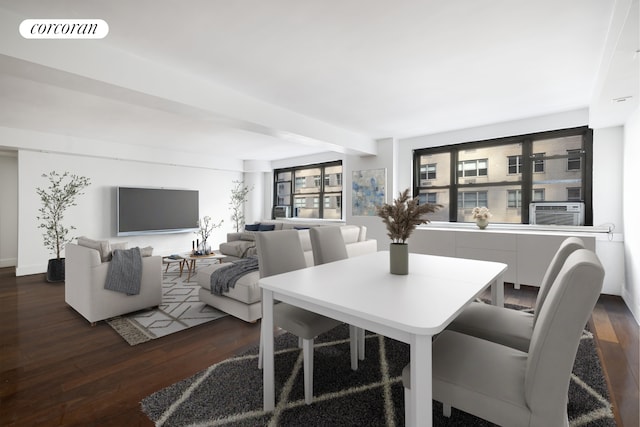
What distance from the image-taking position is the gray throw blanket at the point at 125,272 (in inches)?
116

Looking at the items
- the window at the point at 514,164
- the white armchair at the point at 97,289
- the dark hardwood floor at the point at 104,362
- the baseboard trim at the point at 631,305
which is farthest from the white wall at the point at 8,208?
the baseboard trim at the point at 631,305

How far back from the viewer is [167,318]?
10.0 ft

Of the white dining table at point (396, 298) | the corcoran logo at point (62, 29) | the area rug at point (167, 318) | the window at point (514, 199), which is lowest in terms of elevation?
the area rug at point (167, 318)

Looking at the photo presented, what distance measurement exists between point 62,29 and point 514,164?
18.1ft

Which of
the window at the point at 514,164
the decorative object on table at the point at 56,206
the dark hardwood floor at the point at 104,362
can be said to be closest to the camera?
the dark hardwood floor at the point at 104,362

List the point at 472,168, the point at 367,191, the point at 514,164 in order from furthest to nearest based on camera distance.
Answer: the point at 367,191, the point at 472,168, the point at 514,164

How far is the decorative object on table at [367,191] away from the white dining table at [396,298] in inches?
134

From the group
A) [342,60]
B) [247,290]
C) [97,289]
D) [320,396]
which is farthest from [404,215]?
[97,289]

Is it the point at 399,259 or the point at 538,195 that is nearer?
the point at 399,259

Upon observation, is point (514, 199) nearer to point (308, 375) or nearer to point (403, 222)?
point (403, 222)

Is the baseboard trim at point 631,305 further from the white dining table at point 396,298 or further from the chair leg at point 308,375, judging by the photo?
the chair leg at point 308,375

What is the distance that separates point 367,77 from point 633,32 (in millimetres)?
1887

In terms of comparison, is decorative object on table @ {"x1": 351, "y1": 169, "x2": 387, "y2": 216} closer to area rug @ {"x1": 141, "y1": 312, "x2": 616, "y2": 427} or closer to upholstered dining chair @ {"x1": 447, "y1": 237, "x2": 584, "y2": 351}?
area rug @ {"x1": 141, "y1": 312, "x2": 616, "y2": 427}

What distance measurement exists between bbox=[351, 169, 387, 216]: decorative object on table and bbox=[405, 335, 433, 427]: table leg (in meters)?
4.57
